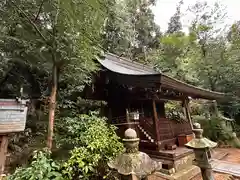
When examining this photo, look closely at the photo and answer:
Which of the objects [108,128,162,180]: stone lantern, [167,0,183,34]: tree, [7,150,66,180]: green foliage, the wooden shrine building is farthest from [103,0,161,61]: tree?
[108,128,162,180]: stone lantern

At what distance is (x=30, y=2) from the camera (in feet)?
11.2

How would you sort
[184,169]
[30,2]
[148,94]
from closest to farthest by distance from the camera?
[30,2]
[184,169]
[148,94]

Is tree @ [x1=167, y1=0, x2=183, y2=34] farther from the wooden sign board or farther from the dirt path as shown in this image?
the wooden sign board

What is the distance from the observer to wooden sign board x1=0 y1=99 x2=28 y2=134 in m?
3.39

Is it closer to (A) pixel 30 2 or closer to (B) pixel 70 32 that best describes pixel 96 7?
(B) pixel 70 32

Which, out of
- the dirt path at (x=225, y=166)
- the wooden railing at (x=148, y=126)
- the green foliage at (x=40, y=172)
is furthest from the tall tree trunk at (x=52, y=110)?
the dirt path at (x=225, y=166)

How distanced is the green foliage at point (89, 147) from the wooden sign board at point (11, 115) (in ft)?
3.46

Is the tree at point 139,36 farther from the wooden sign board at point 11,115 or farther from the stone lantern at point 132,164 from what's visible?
the stone lantern at point 132,164

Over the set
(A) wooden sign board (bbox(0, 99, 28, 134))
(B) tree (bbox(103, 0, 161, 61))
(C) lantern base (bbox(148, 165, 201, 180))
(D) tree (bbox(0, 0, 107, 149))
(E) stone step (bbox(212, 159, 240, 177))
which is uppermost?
(B) tree (bbox(103, 0, 161, 61))

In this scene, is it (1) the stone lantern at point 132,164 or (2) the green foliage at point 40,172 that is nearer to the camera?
(1) the stone lantern at point 132,164

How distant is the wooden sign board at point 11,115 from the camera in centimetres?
339

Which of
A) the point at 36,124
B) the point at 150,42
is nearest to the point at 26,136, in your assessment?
the point at 36,124

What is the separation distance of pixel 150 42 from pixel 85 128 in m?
16.6

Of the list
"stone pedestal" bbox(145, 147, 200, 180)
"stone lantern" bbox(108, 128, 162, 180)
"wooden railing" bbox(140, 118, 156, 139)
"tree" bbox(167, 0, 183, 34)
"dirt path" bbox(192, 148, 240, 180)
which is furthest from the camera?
"tree" bbox(167, 0, 183, 34)
